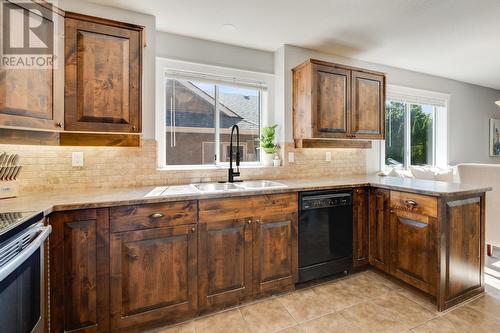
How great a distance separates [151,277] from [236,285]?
25.9 inches

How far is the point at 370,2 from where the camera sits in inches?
83.0

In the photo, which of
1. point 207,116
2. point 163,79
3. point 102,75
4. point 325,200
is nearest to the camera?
point 102,75

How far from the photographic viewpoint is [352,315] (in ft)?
6.26

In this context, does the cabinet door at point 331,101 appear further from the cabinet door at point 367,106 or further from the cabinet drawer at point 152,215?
the cabinet drawer at point 152,215

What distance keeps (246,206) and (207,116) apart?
1.32 m

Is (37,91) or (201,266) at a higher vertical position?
(37,91)

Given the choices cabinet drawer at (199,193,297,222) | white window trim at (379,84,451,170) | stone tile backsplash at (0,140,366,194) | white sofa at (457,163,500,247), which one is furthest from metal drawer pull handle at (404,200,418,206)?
white window trim at (379,84,451,170)

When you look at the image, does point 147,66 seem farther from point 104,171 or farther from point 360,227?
point 360,227

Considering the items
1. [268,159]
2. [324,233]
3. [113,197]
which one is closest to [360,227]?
[324,233]

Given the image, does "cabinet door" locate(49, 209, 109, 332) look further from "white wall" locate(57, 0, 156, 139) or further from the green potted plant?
the green potted plant

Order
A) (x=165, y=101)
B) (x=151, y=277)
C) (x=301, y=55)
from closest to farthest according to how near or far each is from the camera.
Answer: (x=151, y=277)
(x=165, y=101)
(x=301, y=55)

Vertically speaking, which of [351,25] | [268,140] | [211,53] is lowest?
[268,140]

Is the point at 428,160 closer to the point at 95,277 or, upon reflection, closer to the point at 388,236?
the point at 388,236

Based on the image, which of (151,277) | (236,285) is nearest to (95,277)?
(151,277)
